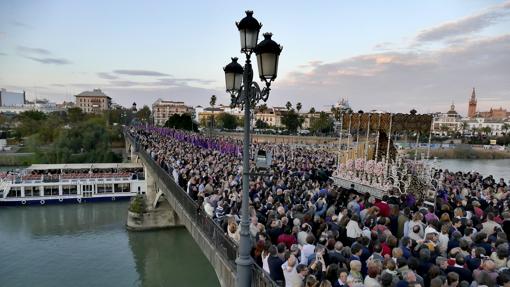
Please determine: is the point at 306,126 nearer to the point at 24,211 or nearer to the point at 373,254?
the point at 24,211

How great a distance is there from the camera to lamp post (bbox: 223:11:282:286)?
4.82 metres

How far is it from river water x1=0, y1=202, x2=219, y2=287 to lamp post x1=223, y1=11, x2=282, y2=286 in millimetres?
15042

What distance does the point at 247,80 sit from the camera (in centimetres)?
520

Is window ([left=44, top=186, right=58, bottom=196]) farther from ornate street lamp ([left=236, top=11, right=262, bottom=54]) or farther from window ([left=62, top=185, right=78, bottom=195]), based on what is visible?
ornate street lamp ([left=236, top=11, right=262, bottom=54])

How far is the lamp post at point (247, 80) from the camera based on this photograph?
4816 mm

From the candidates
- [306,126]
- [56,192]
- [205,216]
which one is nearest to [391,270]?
[205,216]

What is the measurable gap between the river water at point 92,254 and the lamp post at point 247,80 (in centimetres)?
1504

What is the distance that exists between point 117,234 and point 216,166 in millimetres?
13176

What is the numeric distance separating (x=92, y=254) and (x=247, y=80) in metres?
22.0

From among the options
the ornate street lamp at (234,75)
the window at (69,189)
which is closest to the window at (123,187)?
the window at (69,189)

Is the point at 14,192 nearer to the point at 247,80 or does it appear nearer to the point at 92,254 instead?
the point at 92,254

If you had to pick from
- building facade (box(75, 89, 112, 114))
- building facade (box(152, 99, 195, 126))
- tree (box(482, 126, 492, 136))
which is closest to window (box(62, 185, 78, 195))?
building facade (box(152, 99, 195, 126))

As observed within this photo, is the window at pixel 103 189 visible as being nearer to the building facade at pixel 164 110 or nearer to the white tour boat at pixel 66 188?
the white tour boat at pixel 66 188

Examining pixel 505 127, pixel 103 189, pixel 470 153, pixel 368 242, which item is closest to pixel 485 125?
pixel 505 127
